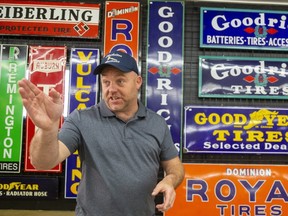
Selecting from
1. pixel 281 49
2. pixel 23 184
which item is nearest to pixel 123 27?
pixel 281 49

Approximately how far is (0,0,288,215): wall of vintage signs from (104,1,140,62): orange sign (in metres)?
0.07

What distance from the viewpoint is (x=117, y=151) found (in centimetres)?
131

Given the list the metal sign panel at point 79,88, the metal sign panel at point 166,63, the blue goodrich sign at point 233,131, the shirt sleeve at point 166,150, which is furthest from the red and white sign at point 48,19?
the shirt sleeve at point 166,150

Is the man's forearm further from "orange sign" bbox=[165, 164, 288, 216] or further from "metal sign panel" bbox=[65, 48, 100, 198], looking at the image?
"orange sign" bbox=[165, 164, 288, 216]

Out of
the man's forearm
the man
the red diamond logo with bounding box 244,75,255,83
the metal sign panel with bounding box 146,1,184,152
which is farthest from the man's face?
the red diamond logo with bounding box 244,75,255,83

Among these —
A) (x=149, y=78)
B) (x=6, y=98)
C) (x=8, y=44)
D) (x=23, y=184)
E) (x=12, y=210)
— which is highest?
(x=8, y=44)

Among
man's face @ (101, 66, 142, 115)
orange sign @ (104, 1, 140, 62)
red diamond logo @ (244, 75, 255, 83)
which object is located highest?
orange sign @ (104, 1, 140, 62)

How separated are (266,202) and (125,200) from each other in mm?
1891

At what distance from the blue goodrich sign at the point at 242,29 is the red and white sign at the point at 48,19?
1.01 m

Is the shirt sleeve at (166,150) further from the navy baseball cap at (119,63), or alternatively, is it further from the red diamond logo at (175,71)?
the red diamond logo at (175,71)

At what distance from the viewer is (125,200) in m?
1.27

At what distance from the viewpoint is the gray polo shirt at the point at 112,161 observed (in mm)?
1262

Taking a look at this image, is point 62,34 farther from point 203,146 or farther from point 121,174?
point 121,174

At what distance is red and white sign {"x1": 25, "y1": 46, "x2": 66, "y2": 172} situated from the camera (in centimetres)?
271
